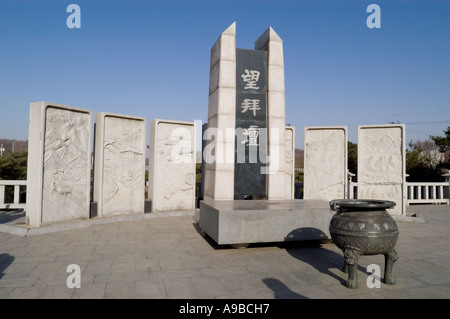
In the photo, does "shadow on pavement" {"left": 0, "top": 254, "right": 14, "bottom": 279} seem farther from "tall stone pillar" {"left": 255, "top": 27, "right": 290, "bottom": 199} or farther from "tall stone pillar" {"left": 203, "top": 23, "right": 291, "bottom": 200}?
"tall stone pillar" {"left": 255, "top": 27, "right": 290, "bottom": 199}

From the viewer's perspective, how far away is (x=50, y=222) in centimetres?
749

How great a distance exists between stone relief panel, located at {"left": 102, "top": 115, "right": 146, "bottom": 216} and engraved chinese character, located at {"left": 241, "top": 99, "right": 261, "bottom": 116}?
121 inches

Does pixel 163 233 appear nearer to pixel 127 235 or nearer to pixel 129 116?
pixel 127 235

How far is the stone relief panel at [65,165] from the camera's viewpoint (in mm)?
7462

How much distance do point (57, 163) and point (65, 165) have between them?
211 millimetres

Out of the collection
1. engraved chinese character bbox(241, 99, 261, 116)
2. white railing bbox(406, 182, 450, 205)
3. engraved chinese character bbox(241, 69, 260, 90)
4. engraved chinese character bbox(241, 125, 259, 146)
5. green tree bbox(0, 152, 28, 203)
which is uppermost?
engraved chinese character bbox(241, 69, 260, 90)

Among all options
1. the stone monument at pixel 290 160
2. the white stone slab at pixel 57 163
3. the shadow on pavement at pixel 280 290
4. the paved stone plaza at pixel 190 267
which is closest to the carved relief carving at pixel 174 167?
the white stone slab at pixel 57 163

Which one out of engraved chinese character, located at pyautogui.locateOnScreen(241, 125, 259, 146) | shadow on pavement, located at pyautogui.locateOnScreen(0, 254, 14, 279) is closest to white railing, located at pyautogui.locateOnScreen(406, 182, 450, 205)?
engraved chinese character, located at pyautogui.locateOnScreen(241, 125, 259, 146)

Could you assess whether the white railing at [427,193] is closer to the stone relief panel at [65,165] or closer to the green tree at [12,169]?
the stone relief panel at [65,165]

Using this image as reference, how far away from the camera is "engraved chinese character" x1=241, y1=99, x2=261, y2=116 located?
354 inches

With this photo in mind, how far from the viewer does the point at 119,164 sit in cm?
906

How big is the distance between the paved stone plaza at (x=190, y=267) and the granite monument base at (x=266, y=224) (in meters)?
0.26

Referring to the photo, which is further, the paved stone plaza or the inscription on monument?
the inscription on monument
